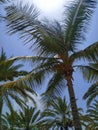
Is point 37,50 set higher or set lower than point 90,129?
higher

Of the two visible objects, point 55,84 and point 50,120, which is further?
point 50,120

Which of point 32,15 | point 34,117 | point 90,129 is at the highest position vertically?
point 32,15

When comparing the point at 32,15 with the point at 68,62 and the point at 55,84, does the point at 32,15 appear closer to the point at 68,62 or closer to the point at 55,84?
the point at 68,62

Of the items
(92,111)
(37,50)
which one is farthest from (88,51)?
(92,111)

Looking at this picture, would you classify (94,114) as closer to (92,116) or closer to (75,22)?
(92,116)

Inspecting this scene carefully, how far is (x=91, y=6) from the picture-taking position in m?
18.6

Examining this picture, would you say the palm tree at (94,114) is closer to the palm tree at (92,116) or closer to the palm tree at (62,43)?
the palm tree at (92,116)

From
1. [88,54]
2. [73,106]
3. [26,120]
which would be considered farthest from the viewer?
[26,120]

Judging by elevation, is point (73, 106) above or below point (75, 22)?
below

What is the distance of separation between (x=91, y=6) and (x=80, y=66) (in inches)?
140

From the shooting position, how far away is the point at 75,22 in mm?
19734

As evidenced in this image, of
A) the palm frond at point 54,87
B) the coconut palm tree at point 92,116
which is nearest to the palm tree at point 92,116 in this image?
the coconut palm tree at point 92,116

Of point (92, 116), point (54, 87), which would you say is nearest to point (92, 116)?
point (92, 116)

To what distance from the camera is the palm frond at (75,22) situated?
63.1 ft
